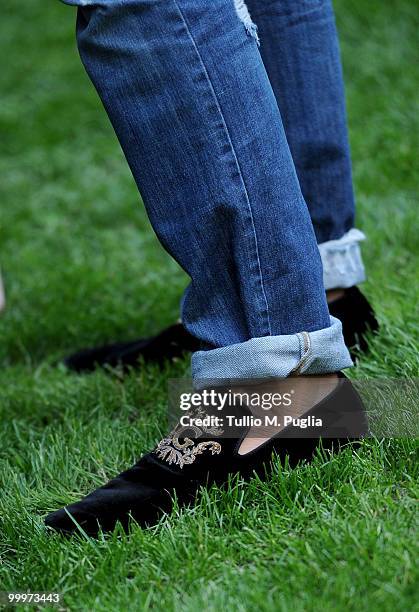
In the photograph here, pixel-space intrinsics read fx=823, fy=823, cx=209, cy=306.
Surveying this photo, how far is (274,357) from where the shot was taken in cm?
130

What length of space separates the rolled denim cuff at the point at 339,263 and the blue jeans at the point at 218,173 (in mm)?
408

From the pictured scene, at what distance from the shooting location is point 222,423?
136 cm

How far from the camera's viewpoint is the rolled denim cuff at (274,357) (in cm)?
130

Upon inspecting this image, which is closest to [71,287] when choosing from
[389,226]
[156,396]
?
[156,396]

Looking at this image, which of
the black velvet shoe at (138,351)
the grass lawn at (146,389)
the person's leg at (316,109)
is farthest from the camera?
the black velvet shoe at (138,351)

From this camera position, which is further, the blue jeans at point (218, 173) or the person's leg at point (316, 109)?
the person's leg at point (316, 109)

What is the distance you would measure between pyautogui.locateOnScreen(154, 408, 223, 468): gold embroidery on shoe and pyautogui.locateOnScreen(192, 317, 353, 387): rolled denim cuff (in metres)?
0.09

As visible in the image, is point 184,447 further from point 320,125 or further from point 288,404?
point 320,125

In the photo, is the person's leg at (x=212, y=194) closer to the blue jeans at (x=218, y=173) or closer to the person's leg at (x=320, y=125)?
the blue jeans at (x=218, y=173)

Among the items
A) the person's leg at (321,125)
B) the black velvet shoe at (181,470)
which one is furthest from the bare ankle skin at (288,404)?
the person's leg at (321,125)

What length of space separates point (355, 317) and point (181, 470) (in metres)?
0.61

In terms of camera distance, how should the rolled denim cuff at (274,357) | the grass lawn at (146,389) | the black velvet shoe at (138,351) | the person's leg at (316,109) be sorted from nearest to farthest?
the grass lawn at (146,389)
the rolled denim cuff at (274,357)
the person's leg at (316,109)
the black velvet shoe at (138,351)

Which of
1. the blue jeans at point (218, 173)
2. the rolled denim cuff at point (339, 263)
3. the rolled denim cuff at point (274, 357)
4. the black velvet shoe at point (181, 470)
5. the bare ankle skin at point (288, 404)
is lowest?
the black velvet shoe at point (181, 470)

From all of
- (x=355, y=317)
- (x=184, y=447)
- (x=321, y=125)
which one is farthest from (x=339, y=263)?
(x=184, y=447)
